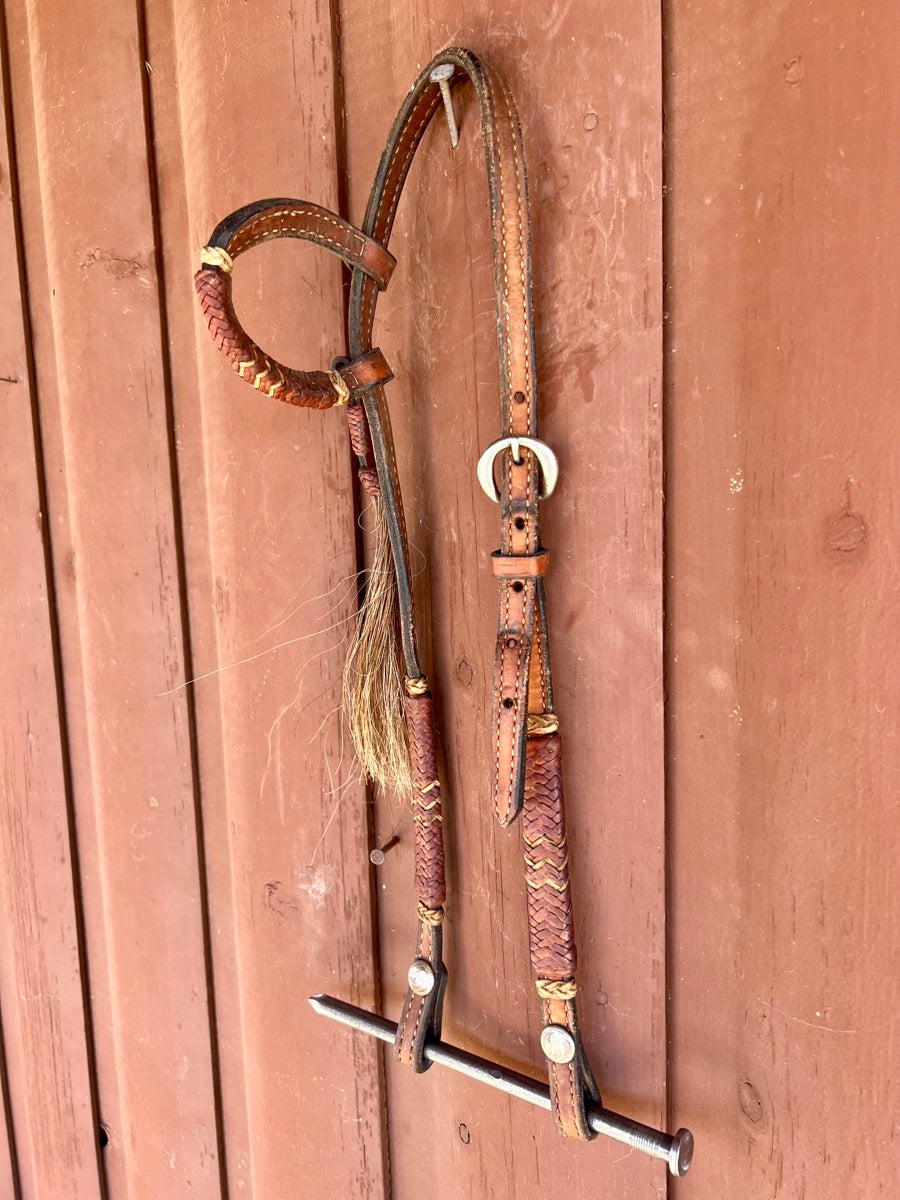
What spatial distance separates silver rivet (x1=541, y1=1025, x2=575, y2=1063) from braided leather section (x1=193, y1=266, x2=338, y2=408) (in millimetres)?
550

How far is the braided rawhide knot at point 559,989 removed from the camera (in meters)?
0.65

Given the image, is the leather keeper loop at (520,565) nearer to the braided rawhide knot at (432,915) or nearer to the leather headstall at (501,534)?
the leather headstall at (501,534)

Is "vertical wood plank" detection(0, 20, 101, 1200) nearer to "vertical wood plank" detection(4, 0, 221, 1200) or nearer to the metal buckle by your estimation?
"vertical wood plank" detection(4, 0, 221, 1200)

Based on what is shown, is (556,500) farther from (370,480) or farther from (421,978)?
(421,978)

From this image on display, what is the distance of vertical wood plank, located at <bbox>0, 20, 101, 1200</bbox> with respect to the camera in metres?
1.00

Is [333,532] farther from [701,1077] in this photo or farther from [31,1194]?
[31,1194]

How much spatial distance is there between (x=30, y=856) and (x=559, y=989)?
33.9 inches

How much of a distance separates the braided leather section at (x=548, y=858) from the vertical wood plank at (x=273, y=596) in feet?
0.75

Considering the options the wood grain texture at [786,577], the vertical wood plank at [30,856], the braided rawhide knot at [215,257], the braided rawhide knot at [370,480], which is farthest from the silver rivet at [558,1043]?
the vertical wood plank at [30,856]

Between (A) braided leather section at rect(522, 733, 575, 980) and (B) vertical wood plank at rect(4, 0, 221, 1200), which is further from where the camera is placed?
(B) vertical wood plank at rect(4, 0, 221, 1200)

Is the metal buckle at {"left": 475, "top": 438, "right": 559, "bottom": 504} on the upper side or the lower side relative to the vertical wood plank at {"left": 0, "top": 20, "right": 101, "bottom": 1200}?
upper

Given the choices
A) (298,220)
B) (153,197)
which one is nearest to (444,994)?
(298,220)

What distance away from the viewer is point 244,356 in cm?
54

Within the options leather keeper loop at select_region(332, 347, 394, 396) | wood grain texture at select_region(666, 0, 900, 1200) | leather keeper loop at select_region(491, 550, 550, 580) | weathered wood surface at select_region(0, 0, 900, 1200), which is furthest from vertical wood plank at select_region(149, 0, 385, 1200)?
wood grain texture at select_region(666, 0, 900, 1200)
